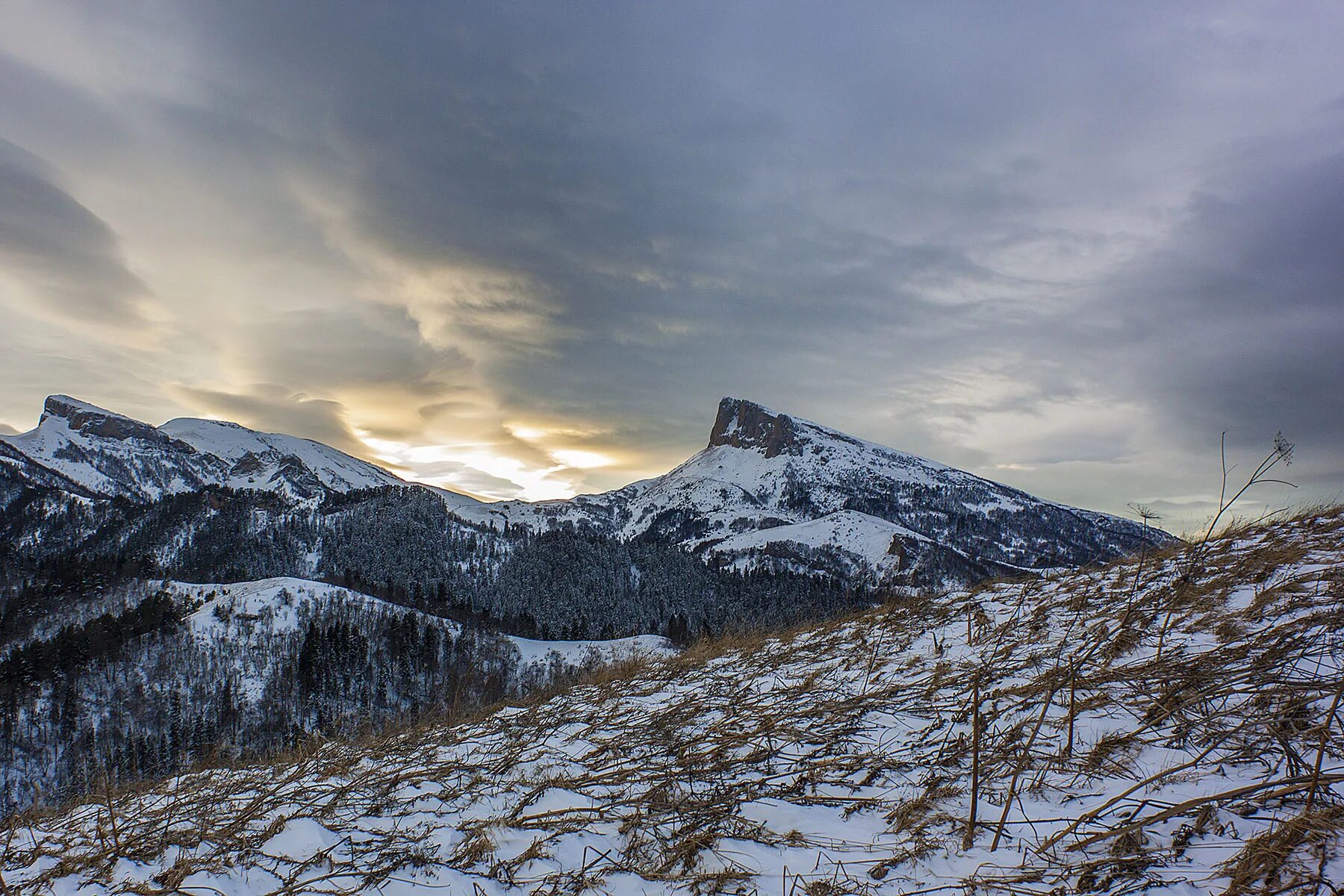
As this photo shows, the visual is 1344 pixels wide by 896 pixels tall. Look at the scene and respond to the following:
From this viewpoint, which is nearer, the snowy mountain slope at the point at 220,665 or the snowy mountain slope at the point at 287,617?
the snowy mountain slope at the point at 220,665

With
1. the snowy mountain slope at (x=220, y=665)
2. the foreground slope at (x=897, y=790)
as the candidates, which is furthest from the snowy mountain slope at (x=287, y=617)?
the foreground slope at (x=897, y=790)

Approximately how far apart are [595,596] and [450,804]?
17387cm

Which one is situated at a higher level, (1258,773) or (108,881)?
(1258,773)

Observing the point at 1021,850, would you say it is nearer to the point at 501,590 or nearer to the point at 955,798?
the point at 955,798

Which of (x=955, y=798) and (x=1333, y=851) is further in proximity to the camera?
(x=955, y=798)

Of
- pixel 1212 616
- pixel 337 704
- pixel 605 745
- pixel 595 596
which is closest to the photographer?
pixel 1212 616

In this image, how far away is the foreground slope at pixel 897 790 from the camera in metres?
2.84

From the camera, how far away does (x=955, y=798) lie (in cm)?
376

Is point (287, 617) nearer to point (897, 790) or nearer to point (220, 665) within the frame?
point (220, 665)

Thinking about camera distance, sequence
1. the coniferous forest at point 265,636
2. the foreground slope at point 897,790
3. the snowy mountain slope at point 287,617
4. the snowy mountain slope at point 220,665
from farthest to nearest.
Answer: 1. the snowy mountain slope at point 287,617
2. the coniferous forest at point 265,636
3. the snowy mountain slope at point 220,665
4. the foreground slope at point 897,790

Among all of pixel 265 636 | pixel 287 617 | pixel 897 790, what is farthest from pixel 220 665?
pixel 897 790

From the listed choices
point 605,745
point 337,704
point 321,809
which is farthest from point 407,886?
point 337,704

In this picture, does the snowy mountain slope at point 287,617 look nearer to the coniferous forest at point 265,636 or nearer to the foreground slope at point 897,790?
the coniferous forest at point 265,636

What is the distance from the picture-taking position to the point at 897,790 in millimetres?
4117
